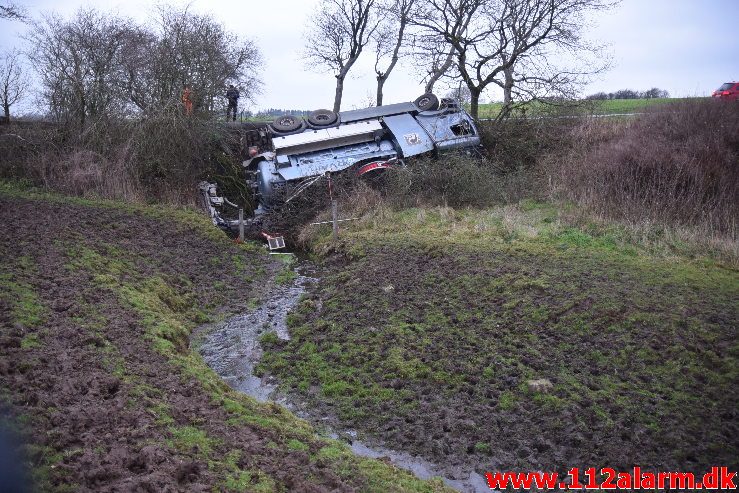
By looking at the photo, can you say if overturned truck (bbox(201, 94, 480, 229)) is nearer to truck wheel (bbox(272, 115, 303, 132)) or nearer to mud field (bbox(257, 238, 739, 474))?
truck wheel (bbox(272, 115, 303, 132))

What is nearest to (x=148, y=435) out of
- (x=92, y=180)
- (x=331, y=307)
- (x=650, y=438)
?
(x=650, y=438)

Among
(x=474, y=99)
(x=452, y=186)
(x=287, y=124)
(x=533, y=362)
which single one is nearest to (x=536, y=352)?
(x=533, y=362)

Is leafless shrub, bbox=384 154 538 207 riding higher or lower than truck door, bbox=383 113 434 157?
lower

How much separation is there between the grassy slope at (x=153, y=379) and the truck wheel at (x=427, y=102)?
10939 millimetres

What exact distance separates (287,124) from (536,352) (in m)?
13.6

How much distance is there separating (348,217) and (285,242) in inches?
76.3

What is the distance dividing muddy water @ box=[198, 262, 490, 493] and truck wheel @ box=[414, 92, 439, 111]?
9.28 m

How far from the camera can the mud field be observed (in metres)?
5.61

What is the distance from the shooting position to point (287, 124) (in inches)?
744

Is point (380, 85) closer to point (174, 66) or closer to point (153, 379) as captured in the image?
point (174, 66)

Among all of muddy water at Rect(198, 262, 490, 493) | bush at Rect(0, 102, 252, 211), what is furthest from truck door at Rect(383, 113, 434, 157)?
muddy water at Rect(198, 262, 490, 493)

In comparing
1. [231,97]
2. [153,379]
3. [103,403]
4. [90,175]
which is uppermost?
[231,97]

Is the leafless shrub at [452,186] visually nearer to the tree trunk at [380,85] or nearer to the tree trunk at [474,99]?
the tree trunk at [474,99]

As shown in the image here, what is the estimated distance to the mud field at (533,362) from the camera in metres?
5.61
